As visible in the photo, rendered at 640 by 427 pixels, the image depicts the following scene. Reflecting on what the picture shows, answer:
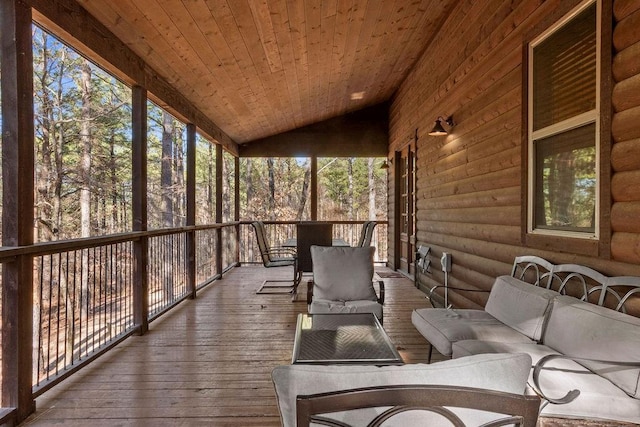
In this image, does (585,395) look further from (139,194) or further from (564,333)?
(139,194)

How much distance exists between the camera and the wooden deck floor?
7.27 feet

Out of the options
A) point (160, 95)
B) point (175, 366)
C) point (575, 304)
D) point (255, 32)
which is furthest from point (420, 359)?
point (160, 95)

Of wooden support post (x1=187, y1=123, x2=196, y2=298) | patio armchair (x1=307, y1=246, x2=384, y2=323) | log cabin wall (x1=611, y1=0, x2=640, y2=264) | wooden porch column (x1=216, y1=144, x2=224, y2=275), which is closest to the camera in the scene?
log cabin wall (x1=611, y1=0, x2=640, y2=264)

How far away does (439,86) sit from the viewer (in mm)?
4922

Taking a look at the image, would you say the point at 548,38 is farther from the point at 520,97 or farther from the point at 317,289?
the point at 317,289

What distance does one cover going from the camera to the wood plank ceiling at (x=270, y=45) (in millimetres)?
3209

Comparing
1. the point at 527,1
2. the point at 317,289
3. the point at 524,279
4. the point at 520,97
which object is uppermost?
the point at 527,1

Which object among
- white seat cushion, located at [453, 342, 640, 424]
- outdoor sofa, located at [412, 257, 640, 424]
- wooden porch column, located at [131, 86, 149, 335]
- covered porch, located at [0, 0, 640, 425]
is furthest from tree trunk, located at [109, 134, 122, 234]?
white seat cushion, located at [453, 342, 640, 424]

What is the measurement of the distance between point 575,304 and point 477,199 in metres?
1.82

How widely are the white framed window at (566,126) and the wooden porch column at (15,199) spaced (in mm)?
3450

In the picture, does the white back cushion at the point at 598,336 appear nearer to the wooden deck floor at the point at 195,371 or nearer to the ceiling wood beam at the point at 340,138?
the wooden deck floor at the point at 195,371

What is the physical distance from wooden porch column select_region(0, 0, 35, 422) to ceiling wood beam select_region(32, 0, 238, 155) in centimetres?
26

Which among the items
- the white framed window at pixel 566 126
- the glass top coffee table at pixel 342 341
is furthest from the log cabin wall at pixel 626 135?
the glass top coffee table at pixel 342 341

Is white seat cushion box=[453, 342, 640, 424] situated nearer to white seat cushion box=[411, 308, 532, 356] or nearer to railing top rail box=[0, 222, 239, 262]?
white seat cushion box=[411, 308, 532, 356]
